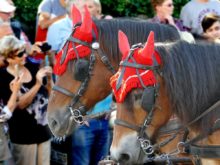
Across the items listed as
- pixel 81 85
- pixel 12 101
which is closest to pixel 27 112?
pixel 12 101

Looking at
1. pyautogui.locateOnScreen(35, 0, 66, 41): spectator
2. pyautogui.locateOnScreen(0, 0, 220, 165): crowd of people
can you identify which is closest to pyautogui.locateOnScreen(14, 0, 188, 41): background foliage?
pyautogui.locateOnScreen(35, 0, 66, 41): spectator

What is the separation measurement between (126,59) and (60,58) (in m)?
1.25

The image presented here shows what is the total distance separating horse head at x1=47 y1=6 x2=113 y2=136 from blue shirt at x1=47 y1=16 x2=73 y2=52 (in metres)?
1.71

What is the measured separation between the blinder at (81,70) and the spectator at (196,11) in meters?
2.97

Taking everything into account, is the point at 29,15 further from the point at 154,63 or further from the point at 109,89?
the point at 154,63

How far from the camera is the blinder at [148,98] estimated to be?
4508mm

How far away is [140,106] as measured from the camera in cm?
456

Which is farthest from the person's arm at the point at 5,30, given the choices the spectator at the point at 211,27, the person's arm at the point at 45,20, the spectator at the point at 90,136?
the spectator at the point at 211,27

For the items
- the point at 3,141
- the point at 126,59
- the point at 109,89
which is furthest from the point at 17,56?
the point at 126,59

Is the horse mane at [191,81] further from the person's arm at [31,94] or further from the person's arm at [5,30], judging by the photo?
the person's arm at [5,30]

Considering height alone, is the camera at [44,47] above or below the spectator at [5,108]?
above

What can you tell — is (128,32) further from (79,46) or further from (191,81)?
(191,81)

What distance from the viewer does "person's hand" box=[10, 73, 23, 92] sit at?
651 centimetres

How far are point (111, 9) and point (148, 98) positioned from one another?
4.90 meters
